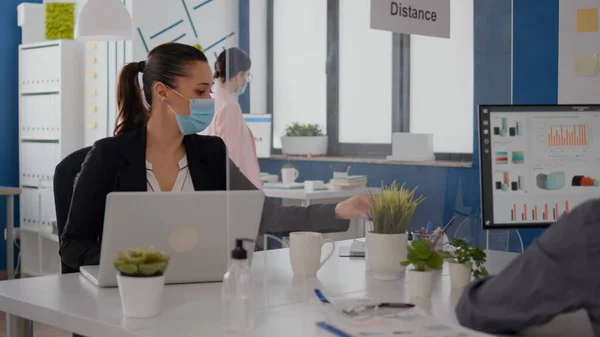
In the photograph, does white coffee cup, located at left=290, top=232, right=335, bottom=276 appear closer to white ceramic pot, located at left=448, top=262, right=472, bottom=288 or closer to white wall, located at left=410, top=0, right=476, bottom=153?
white ceramic pot, located at left=448, top=262, right=472, bottom=288

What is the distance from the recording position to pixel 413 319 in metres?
1.55

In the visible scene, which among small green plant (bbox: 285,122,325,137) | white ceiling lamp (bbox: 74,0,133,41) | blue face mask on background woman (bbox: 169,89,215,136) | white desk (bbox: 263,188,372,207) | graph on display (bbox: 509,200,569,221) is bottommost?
graph on display (bbox: 509,200,569,221)

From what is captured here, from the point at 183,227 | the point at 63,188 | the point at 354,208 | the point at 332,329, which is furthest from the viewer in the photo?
the point at 63,188

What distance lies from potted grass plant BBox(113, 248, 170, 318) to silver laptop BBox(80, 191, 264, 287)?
0.20m

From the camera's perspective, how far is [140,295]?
162 centimetres

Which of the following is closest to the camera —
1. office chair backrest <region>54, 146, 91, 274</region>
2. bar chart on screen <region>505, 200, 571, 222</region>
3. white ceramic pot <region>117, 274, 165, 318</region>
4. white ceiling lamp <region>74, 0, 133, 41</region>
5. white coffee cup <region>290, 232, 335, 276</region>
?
white ceramic pot <region>117, 274, 165, 318</region>

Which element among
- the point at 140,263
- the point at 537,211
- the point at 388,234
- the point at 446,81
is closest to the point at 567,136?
the point at 537,211

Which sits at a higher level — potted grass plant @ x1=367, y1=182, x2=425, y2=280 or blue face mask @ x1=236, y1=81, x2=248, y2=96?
blue face mask @ x1=236, y1=81, x2=248, y2=96

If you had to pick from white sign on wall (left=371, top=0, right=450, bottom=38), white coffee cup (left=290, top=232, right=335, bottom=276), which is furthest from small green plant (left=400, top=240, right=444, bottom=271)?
white sign on wall (left=371, top=0, right=450, bottom=38)

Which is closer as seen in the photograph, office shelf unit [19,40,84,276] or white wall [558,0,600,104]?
white wall [558,0,600,104]

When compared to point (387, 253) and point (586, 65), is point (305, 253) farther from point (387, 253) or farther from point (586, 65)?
point (586, 65)

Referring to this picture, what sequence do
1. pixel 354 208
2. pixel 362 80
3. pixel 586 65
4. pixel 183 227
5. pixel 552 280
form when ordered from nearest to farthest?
pixel 552 280
pixel 183 227
pixel 354 208
pixel 362 80
pixel 586 65

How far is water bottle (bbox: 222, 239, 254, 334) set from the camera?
153 cm

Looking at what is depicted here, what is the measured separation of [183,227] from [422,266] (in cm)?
55
